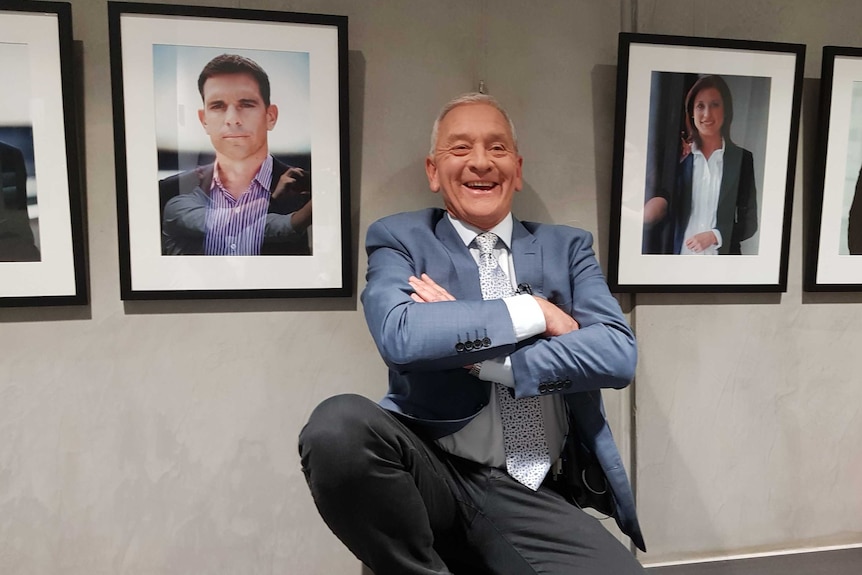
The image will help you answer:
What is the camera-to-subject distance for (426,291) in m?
1.18

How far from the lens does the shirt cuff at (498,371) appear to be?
1.14m

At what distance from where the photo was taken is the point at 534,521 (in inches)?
46.8

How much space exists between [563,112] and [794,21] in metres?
0.73

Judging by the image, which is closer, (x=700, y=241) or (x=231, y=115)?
(x=231, y=115)

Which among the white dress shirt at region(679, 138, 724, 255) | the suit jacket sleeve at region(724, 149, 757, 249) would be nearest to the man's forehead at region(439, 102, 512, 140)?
the white dress shirt at region(679, 138, 724, 255)

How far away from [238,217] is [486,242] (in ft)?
2.05

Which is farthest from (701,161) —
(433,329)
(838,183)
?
(433,329)

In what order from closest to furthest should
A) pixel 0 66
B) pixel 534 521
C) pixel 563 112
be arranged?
pixel 534 521
pixel 0 66
pixel 563 112

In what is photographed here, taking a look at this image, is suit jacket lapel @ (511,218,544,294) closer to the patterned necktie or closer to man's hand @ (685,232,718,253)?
the patterned necktie

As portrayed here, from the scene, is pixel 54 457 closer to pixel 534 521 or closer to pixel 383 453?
pixel 383 453

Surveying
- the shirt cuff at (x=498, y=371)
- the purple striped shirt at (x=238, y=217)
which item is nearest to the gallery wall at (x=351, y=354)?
the purple striped shirt at (x=238, y=217)

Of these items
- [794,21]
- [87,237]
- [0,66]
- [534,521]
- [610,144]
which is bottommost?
[534,521]

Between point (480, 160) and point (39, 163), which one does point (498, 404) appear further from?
point (39, 163)

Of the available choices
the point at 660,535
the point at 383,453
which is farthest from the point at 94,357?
the point at 660,535
